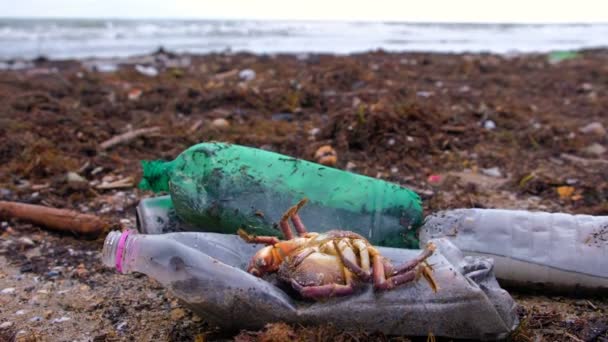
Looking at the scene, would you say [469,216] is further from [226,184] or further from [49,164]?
[49,164]

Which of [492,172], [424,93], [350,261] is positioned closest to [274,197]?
[350,261]

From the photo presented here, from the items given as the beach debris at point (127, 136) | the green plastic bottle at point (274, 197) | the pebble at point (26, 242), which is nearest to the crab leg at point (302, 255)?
the green plastic bottle at point (274, 197)

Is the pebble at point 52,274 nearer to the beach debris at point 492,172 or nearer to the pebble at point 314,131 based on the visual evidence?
the pebble at point 314,131

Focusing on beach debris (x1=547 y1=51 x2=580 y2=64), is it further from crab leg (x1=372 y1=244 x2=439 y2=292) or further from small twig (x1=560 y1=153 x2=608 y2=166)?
crab leg (x1=372 y1=244 x2=439 y2=292)

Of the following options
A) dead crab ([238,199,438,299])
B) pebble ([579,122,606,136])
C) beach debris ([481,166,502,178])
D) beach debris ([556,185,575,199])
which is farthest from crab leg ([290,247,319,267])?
pebble ([579,122,606,136])

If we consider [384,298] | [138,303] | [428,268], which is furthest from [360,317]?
[138,303]

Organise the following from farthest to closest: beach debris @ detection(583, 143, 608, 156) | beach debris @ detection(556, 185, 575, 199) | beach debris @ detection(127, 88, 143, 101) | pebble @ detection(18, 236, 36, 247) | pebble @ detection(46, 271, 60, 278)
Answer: beach debris @ detection(127, 88, 143, 101), beach debris @ detection(583, 143, 608, 156), beach debris @ detection(556, 185, 575, 199), pebble @ detection(18, 236, 36, 247), pebble @ detection(46, 271, 60, 278)

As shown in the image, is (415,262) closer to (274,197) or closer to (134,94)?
(274,197)
